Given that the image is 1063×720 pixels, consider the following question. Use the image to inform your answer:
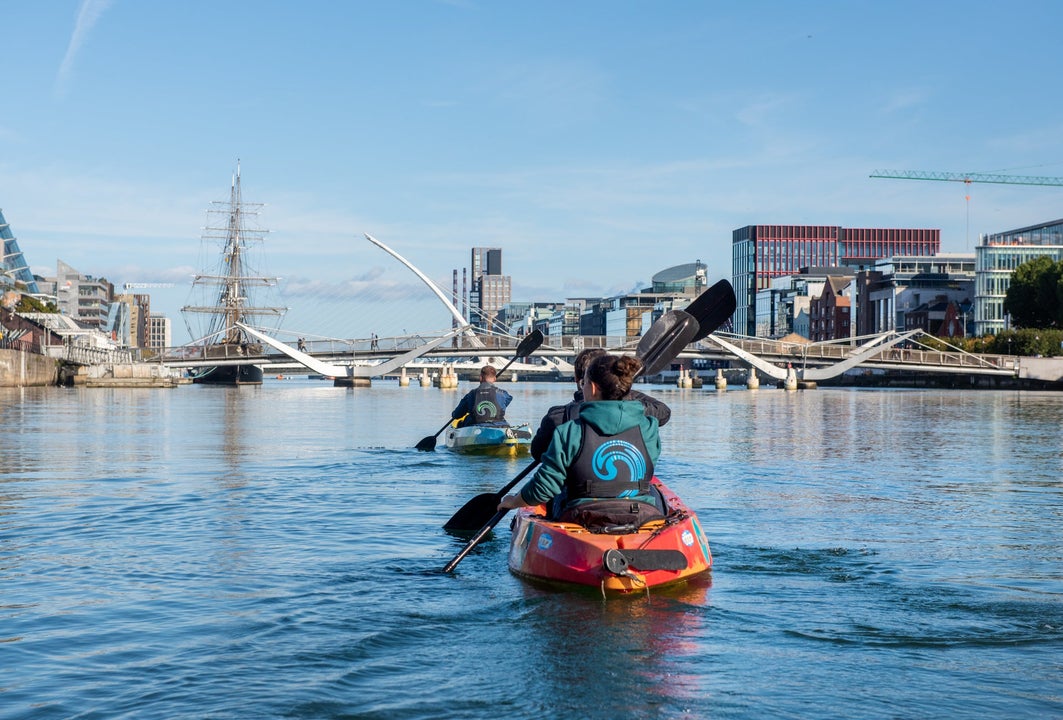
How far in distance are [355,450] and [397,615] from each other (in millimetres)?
22017

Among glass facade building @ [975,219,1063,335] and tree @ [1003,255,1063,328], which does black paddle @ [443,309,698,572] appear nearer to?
tree @ [1003,255,1063,328]

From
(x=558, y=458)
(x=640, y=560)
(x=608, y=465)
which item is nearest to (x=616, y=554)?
(x=640, y=560)

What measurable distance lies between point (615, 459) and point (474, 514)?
493 centimetres

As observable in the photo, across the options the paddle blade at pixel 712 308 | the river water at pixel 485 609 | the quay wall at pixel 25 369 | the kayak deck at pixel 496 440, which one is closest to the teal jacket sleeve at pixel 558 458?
the river water at pixel 485 609

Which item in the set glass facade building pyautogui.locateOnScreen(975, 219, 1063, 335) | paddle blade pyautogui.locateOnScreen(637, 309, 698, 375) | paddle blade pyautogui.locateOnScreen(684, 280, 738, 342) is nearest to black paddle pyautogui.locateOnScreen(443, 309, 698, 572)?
A: paddle blade pyautogui.locateOnScreen(637, 309, 698, 375)

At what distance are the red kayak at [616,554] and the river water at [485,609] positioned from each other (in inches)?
7.9

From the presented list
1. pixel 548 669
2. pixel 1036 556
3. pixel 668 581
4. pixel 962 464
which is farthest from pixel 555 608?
pixel 962 464

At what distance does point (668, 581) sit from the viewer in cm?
1108

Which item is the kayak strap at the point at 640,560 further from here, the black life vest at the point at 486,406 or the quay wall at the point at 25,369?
the quay wall at the point at 25,369

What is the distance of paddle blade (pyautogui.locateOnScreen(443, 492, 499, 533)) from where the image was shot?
15.6 meters

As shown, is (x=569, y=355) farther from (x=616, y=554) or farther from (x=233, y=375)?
(x=616, y=554)

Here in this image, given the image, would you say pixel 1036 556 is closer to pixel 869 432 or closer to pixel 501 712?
pixel 501 712

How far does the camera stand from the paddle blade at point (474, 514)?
1556 cm

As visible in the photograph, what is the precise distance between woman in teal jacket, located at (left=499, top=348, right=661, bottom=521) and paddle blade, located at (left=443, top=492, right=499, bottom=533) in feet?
14.1
